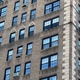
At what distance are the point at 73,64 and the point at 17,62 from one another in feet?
29.7

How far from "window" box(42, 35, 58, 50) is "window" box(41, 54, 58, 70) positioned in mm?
1787

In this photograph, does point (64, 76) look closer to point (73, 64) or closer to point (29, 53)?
point (73, 64)

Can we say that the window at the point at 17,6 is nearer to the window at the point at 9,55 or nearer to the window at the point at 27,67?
the window at the point at 9,55

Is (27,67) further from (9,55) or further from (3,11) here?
(3,11)

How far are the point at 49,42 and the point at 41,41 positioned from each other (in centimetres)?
137

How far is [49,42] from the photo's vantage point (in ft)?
167

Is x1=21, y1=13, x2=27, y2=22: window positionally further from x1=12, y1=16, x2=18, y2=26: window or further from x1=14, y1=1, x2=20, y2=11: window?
x1=14, y1=1, x2=20, y2=11: window

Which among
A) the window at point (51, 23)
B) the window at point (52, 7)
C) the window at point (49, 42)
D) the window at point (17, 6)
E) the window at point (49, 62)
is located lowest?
the window at point (49, 62)

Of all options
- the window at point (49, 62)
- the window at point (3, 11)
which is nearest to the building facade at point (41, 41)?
the window at point (49, 62)

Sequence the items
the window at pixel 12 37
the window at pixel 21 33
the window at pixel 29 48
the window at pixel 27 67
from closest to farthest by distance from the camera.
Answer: the window at pixel 27 67, the window at pixel 29 48, the window at pixel 21 33, the window at pixel 12 37

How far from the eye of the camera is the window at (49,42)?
5025 cm

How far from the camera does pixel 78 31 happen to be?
51094 millimetres

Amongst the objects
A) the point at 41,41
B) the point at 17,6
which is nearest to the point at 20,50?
the point at 41,41

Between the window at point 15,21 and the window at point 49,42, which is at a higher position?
the window at point 15,21
